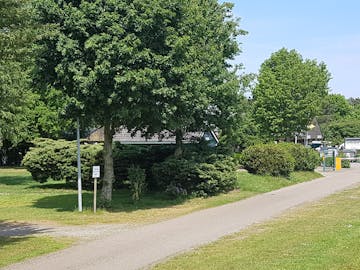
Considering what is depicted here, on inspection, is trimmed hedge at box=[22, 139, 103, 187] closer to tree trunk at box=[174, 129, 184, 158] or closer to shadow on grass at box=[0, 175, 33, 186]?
tree trunk at box=[174, 129, 184, 158]

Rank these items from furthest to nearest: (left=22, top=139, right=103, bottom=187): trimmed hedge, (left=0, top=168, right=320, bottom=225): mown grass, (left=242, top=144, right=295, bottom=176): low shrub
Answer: (left=242, top=144, right=295, bottom=176): low shrub < (left=22, top=139, right=103, bottom=187): trimmed hedge < (left=0, top=168, right=320, bottom=225): mown grass

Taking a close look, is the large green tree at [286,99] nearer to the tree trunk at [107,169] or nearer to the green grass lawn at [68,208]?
the green grass lawn at [68,208]

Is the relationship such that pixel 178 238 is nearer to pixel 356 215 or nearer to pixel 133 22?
pixel 356 215

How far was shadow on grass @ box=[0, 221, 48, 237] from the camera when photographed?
13298mm

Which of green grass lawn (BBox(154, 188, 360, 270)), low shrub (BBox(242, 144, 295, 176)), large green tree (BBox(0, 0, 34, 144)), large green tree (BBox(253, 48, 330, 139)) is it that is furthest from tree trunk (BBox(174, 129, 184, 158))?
large green tree (BBox(253, 48, 330, 139))

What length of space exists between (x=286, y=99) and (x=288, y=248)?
118 feet

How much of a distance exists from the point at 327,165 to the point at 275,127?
5560mm

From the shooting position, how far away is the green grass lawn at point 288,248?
847 cm

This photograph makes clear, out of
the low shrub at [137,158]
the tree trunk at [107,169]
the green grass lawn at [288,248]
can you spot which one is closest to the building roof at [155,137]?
the low shrub at [137,158]

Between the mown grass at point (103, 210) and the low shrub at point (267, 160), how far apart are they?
702mm

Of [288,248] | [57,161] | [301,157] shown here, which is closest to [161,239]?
[288,248]

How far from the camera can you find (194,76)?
18516 mm

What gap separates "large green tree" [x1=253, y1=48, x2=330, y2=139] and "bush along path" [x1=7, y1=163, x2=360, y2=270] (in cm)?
2575

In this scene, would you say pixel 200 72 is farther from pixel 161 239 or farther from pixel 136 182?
pixel 161 239
